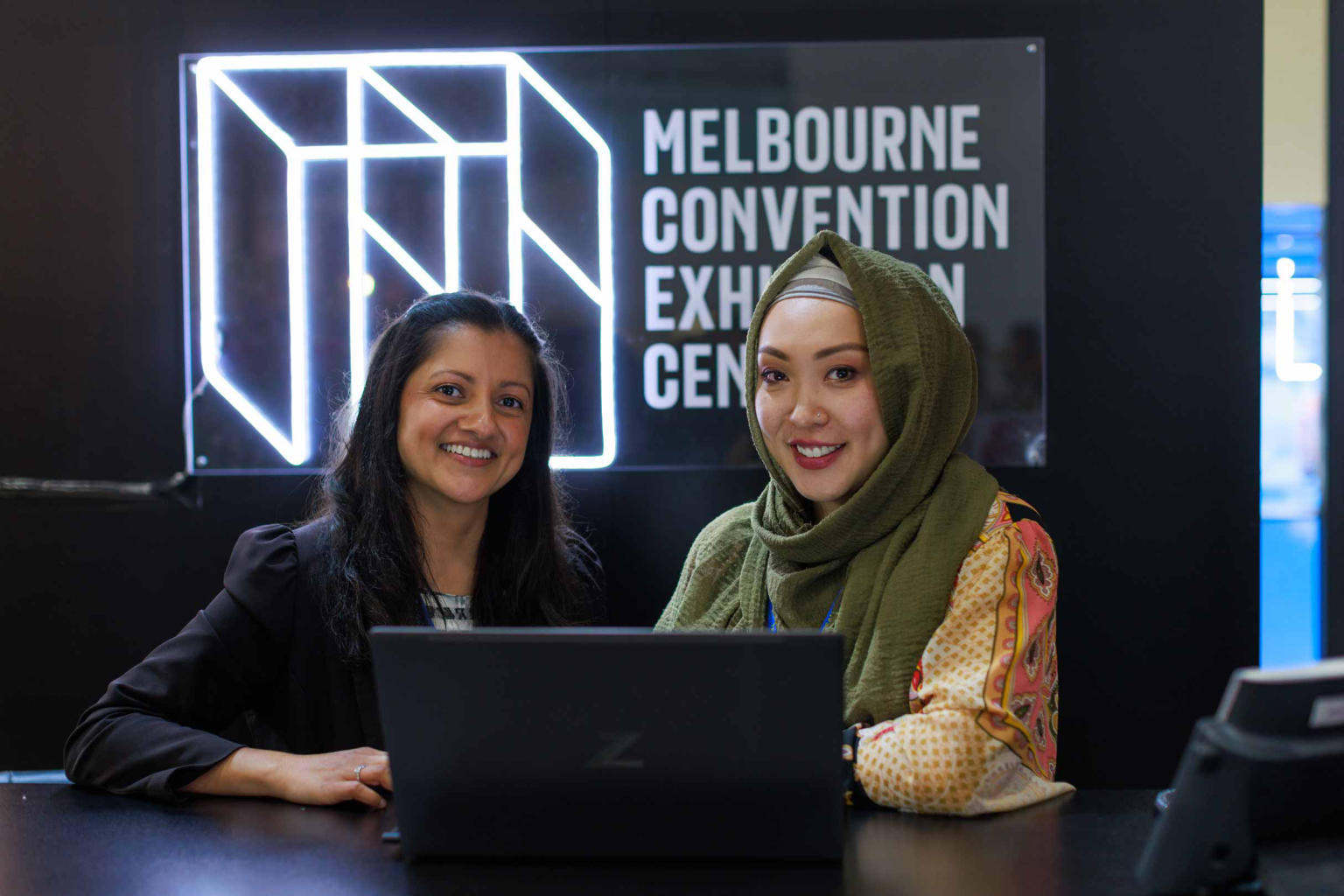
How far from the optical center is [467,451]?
206cm

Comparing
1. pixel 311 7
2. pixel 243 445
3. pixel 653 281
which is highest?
pixel 311 7

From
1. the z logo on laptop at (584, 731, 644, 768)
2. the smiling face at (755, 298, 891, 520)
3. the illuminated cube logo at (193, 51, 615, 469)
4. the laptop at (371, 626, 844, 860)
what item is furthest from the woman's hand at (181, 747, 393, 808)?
the illuminated cube logo at (193, 51, 615, 469)

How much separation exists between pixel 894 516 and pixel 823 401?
211 mm

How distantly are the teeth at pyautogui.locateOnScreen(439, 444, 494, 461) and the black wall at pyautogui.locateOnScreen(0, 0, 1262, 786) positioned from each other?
0.59 m

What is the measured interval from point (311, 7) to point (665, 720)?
2107mm

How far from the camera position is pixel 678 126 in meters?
2.56

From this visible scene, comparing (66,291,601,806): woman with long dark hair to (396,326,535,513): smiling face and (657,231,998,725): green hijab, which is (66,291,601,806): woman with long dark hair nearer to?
(396,326,535,513): smiling face

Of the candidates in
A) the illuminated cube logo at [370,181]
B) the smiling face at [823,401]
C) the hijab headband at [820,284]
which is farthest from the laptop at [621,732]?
the illuminated cube logo at [370,181]

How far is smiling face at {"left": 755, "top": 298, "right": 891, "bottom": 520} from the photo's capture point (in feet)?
5.89

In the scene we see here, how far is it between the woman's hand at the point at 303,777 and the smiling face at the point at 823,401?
2.57 ft

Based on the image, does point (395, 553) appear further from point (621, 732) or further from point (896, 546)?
point (621, 732)

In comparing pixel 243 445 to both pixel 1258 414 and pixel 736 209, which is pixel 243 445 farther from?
pixel 1258 414

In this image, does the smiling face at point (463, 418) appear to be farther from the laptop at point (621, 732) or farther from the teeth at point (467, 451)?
the laptop at point (621, 732)

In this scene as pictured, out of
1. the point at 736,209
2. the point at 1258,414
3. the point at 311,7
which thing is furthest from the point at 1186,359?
the point at 311,7
